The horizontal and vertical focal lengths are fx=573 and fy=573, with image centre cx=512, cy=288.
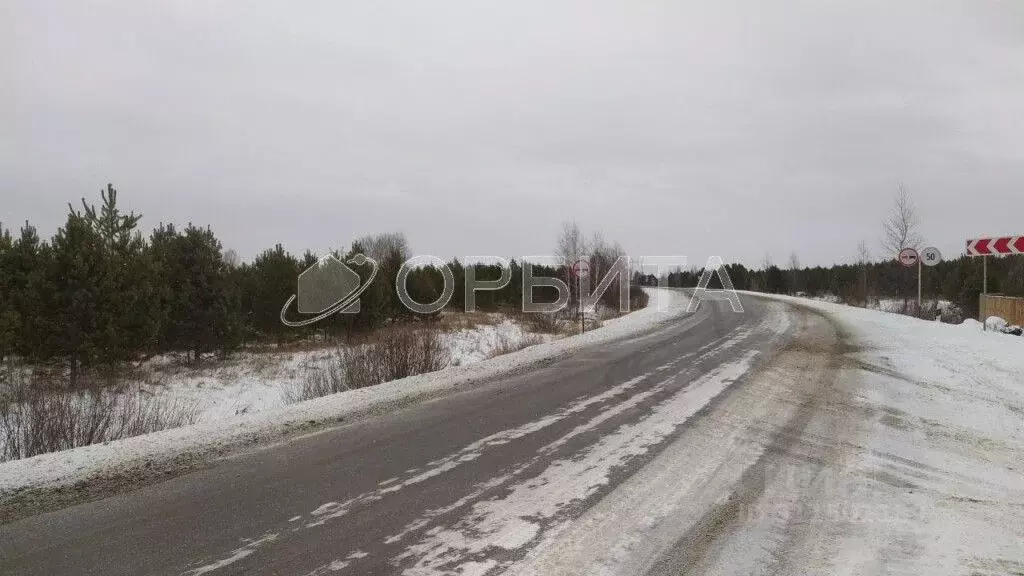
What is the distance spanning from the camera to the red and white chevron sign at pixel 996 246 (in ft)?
46.7

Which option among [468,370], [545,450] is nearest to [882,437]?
[545,450]

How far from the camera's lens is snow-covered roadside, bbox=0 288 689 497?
5.22 metres

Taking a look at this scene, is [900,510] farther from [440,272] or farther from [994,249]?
[440,272]

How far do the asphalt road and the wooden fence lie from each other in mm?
13056

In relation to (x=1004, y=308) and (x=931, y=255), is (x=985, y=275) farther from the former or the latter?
(x=931, y=255)

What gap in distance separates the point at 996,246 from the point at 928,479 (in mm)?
13708

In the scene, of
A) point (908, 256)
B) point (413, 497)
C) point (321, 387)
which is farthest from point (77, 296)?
point (908, 256)

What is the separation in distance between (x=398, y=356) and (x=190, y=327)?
8320 millimetres

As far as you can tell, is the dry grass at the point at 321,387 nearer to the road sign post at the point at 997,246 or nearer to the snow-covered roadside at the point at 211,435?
the snow-covered roadside at the point at 211,435

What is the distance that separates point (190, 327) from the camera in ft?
53.3

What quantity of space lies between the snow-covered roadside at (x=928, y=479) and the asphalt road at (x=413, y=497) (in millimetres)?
783

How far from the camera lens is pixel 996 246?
14.8m

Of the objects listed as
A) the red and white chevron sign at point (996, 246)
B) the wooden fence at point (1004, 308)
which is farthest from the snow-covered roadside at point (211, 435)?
the wooden fence at point (1004, 308)

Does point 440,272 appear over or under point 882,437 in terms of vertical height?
over
